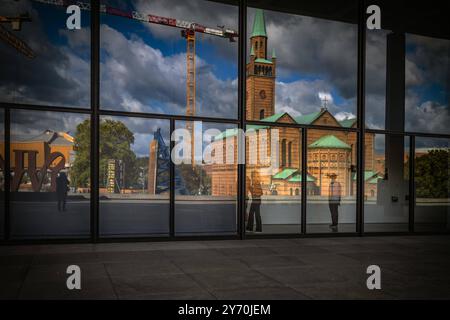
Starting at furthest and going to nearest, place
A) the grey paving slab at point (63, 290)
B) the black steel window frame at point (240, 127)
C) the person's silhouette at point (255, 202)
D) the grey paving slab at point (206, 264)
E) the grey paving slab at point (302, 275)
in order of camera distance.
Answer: the person's silhouette at point (255, 202) < the black steel window frame at point (240, 127) < the grey paving slab at point (206, 264) < the grey paving slab at point (302, 275) < the grey paving slab at point (63, 290)

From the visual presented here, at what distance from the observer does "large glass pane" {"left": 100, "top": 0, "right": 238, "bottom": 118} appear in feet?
34.4

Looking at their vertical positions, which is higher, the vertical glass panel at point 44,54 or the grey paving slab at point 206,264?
the vertical glass panel at point 44,54

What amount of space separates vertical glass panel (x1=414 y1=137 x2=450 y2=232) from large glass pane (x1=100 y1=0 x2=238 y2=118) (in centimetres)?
669

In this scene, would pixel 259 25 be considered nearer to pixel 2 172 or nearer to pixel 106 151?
pixel 106 151

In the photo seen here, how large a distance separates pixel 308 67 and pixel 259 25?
212 cm

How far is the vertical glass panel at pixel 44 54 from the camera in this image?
9.70m

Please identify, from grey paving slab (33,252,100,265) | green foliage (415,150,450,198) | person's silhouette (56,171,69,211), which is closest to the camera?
grey paving slab (33,252,100,265)

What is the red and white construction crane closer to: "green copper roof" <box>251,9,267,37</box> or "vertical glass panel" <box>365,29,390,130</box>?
"green copper roof" <box>251,9,267,37</box>

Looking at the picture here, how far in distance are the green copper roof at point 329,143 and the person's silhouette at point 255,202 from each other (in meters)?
1.88

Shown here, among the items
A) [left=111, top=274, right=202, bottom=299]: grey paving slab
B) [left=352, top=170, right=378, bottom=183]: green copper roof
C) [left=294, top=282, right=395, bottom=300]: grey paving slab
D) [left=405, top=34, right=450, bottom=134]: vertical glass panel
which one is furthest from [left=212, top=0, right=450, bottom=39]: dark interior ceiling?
[left=294, top=282, right=395, bottom=300]: grey paving slab

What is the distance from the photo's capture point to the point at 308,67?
12.4 meters

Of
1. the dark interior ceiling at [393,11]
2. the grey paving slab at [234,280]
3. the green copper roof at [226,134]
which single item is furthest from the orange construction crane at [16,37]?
the grey paving slab at [234,280]

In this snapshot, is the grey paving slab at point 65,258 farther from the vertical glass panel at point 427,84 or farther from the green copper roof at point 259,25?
the vertical glass panel at point 427,84
